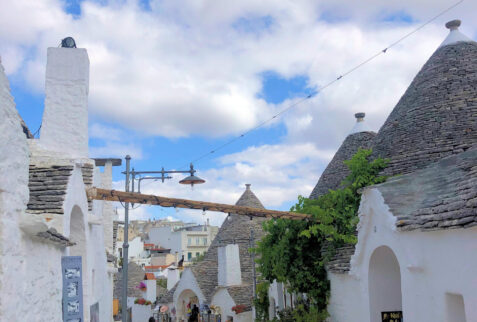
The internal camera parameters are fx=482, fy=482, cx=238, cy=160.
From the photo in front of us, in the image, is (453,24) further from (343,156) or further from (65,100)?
(65,100)

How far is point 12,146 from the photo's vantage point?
17.4 ft

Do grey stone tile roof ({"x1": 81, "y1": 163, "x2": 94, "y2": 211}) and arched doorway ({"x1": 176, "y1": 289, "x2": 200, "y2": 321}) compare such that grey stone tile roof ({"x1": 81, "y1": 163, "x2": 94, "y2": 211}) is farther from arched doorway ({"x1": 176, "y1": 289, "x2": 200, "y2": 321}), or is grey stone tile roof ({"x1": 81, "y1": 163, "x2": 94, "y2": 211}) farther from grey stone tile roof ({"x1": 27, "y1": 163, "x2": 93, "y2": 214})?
arched doorway ({"x1": 176, "y1": 289, "x2": 200, "y2": 321})

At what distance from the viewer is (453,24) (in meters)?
12.3

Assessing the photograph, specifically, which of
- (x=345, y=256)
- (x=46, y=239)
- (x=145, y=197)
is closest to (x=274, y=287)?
(x=345, y=256)

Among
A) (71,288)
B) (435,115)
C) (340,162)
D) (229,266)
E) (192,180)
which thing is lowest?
(229,266)

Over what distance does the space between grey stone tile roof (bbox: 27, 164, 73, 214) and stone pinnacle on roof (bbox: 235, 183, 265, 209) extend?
16.3m

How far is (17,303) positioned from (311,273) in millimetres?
7903

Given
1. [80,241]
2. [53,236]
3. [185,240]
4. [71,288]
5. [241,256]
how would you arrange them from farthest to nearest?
[185,240], [241,256], [80,241], [71,288], [53,236]

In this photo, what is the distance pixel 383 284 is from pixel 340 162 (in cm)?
692

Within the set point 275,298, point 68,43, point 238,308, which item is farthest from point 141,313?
Answer: point 68,43

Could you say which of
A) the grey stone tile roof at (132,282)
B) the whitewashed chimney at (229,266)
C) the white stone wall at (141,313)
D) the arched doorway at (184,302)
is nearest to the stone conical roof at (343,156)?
the whitewashed chimney at (229,266)

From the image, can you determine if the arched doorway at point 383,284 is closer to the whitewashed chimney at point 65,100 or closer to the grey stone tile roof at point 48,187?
the grey stone tile roof at point 48,187

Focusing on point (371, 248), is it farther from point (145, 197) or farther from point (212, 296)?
point (212, 296)

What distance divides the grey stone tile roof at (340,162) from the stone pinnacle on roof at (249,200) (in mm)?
7710
